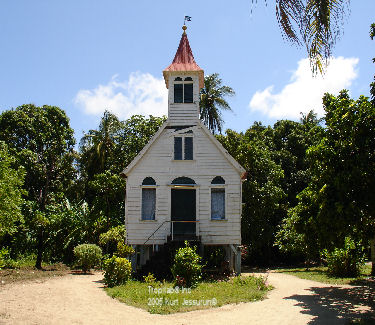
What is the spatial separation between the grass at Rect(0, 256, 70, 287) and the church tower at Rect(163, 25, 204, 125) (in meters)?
10.6

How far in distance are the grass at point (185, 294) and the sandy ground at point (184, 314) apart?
0.45 m

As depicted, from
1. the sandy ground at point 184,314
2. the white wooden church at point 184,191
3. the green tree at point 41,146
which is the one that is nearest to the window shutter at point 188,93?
the white wooden church at point 184,191

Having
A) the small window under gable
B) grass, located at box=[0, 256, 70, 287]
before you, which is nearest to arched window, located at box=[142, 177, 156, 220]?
the small window under gable

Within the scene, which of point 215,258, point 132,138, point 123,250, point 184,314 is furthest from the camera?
point 132,138

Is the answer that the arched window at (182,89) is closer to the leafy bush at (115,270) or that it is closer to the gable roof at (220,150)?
the gable roof at (220,150)

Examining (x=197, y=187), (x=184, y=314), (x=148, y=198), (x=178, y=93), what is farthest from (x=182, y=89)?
(x=184, y=314)

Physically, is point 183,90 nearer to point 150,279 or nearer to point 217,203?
point 217,203

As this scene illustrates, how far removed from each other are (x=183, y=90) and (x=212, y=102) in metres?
17.2

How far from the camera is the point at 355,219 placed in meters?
11.9

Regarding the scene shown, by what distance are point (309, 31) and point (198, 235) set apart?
13.2m

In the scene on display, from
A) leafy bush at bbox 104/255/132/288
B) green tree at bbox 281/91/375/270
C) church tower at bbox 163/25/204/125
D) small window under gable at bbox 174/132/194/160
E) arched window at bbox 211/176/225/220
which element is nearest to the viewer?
green tree at bbox 281/91/375/270

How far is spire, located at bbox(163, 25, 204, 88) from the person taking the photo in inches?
863

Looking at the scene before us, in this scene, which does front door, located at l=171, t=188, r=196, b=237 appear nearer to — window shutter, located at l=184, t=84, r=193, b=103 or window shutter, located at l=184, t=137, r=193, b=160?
window shutter, located at l=184, t=137, r=193, b=160

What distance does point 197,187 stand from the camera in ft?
66.3
